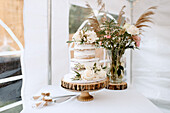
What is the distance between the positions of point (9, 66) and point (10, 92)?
0.74 feet

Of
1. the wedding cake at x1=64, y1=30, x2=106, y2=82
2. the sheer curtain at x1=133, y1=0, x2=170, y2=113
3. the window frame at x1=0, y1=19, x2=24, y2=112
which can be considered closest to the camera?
the wedding cake at x1=64, y1=30, x2=106, y2=82

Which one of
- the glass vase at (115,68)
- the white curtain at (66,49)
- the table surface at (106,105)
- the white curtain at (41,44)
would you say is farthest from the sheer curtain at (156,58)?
the white curtain at (41,44)

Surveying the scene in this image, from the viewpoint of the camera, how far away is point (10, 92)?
4.46 feet

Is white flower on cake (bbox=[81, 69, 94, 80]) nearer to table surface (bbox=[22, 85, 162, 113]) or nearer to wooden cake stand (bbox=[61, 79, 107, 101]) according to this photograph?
wooden cake stand (bbox=[61, 79, 107, 101])

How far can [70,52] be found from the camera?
192cm

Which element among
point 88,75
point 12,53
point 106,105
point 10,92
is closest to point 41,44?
point 12,53

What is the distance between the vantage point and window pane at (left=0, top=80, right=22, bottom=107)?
1.29 metres

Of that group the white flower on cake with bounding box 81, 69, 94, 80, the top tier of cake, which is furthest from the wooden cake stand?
the top tier of cake

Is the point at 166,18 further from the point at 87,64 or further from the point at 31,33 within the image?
the point at 31,33

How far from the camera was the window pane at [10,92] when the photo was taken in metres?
1.29

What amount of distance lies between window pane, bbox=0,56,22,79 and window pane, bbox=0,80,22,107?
8 cm

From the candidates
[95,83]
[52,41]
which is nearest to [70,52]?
[52,41]

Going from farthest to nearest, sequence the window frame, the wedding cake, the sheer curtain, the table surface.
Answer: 1. the sheer curtain
2. the window frame
3. the wedding cake
4. the table surface

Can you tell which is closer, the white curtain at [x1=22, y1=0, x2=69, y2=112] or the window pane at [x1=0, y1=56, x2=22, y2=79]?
the window pane at [x1=0, y1=56, x2=22, y2=79]
